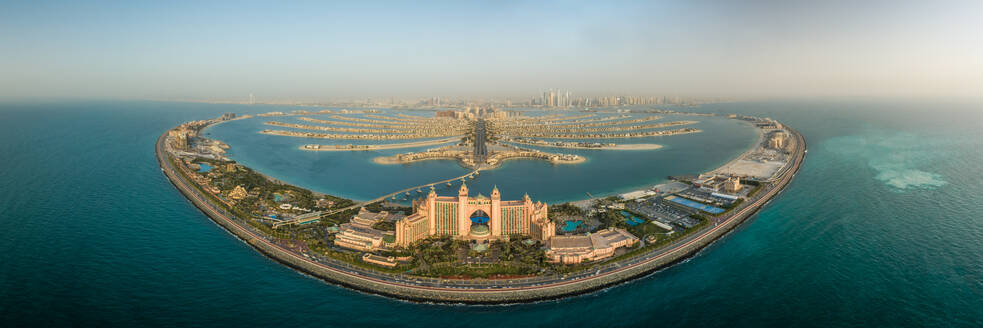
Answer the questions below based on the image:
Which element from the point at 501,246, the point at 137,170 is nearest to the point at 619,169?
the point at 501,246

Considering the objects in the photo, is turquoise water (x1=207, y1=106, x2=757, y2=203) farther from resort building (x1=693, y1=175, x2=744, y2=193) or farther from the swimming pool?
the swimming pool

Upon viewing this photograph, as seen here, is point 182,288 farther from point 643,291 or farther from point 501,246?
point 643,291

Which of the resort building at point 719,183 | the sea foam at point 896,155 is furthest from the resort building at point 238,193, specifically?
the sea foam at point 896,155

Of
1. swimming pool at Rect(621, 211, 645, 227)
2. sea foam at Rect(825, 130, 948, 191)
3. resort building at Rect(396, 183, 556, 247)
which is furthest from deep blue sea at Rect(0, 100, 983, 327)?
resort building at Rect(396, 183, 556, 247)

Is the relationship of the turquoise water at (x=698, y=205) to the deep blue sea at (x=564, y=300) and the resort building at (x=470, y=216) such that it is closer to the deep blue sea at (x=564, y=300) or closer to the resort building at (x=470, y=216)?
the deep blue sea at (x=564, y=300)

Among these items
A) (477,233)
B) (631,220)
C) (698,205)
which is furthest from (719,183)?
(477,233)

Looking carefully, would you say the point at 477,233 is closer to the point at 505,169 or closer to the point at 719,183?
the point at 505,169
